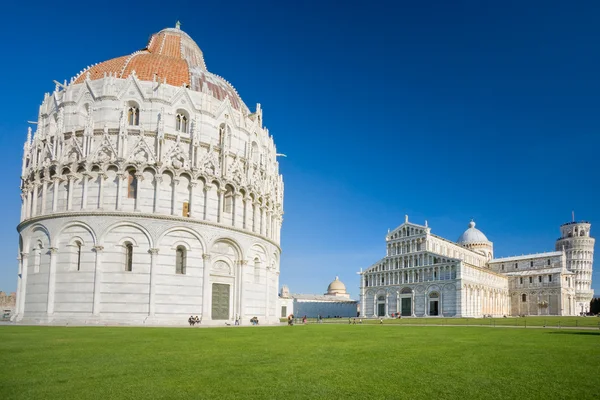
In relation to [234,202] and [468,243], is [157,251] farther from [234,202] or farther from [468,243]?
[468,243]

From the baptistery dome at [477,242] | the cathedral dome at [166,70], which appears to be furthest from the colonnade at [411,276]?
the cathedral dome at [166,70]

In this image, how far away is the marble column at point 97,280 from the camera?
119 ft

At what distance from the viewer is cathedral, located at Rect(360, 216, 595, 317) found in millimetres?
96500

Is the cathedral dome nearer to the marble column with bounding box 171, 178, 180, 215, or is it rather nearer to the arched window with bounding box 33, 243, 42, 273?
the marble column with bounding box 171, 178, 180, 215

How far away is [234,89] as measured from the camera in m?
52.3

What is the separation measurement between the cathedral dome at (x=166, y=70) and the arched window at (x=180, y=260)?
48.9ft

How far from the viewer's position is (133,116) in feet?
135

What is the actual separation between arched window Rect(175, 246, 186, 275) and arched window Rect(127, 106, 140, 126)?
1121cm

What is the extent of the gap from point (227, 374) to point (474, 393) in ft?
18.5

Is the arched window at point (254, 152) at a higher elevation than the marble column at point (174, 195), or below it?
higher

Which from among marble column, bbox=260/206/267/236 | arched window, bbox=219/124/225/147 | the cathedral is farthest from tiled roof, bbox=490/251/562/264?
arched window, bbox=219/124/225/147

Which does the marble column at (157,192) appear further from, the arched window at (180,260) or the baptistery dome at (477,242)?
the baptistery dome at (477,242)

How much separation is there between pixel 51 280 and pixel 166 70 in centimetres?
2085

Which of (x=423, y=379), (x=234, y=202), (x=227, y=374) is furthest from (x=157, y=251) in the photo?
(x=423, y=379)
